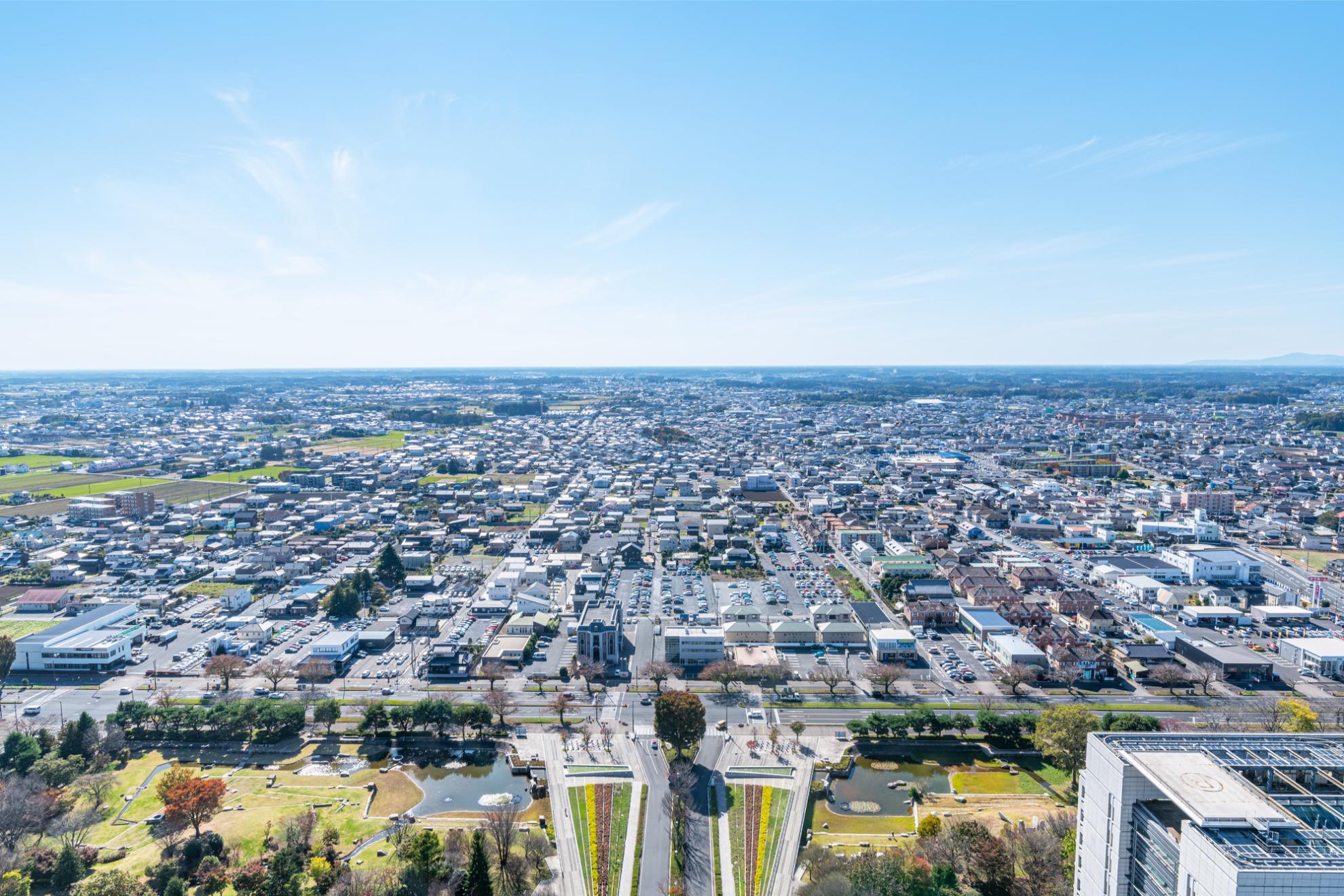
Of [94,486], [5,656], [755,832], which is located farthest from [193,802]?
[94,486]

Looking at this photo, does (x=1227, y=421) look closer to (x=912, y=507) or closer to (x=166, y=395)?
(x=912, y=507)

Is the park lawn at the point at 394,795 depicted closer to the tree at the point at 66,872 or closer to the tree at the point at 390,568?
the tree at the point at 66,872

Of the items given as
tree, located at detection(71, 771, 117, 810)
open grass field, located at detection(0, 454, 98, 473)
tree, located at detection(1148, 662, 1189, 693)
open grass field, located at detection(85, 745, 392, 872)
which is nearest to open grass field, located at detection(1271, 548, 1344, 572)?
tree, located at detection(1148, 662, 1189, 693)

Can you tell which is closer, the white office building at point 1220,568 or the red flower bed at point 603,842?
the red flower bed at point 603,842

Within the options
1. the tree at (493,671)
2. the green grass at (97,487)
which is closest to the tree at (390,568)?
the tree at (493,671)

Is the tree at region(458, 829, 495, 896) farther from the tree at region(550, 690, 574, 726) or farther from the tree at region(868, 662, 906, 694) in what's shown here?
the tree at region(868, 662, 906, 694)

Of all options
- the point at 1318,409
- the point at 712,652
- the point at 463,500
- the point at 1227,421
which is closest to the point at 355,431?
the point at 463,500

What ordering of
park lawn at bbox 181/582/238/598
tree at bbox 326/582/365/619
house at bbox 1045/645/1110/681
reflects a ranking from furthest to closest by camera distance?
park lawn at bbox 181/582/238/598 → tree at bbox 326/582/365/619 → house at bbox 1045/645/1110/681
